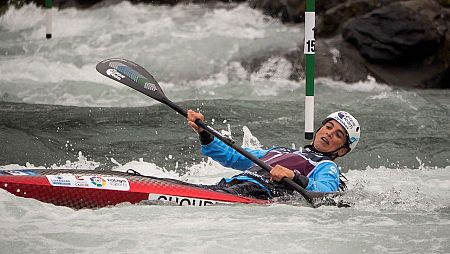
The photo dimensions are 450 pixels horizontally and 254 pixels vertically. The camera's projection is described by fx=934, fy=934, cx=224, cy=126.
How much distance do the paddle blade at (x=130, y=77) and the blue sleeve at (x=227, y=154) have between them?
45 centimetres

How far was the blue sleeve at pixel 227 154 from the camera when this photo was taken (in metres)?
6.17

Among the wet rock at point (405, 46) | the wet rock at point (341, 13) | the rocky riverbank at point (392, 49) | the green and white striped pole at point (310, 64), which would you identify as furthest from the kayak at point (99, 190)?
the wet rock at point (341, 13)

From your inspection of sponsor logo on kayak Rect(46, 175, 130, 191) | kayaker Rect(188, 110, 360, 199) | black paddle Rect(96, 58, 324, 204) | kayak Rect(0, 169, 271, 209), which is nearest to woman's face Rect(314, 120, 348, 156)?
kayaker Rect(188, 110, 360, 199)

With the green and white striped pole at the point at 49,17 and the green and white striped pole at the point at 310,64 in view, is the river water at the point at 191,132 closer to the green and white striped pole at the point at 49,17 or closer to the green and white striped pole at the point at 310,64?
the green and white striped pole at the point at 49,17

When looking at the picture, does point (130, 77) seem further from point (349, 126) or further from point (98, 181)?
point (349, 126)

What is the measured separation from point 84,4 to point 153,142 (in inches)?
361

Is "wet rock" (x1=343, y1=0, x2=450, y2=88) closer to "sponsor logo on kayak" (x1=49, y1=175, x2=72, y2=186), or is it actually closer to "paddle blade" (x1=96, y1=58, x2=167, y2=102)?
"paddle blade" (x1=96, y1=58, x2=167, y2=102)

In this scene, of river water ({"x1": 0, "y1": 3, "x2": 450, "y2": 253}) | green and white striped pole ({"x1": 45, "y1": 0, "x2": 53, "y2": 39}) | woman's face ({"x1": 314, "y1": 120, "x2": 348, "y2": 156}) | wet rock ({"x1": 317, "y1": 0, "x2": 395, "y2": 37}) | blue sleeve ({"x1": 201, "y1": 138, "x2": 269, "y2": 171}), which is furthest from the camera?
green and white striped pole ({"x1": 45, "y1": 0, "x2": 53, "y2": 39})

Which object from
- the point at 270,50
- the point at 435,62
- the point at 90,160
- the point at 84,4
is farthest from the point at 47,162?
the point at 84,4

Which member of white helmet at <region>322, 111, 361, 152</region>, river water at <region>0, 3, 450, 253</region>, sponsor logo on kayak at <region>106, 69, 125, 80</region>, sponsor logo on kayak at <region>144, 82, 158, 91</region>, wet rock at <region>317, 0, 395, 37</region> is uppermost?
wet rock at <region>317, 0, 395, 37</region>

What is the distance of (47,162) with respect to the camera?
25.7 ft

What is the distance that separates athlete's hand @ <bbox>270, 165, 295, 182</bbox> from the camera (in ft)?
18.5

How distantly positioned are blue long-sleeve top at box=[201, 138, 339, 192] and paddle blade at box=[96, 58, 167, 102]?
0.47 m

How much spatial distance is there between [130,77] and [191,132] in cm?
275
